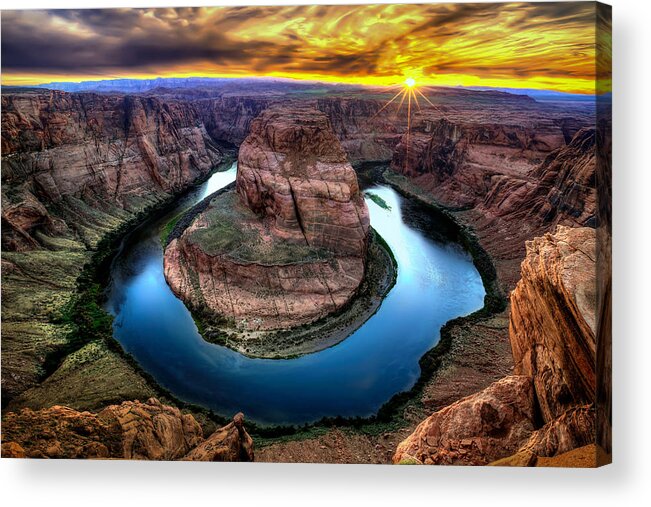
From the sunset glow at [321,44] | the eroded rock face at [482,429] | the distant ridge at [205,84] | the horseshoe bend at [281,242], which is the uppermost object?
the sunset glow at [321,44]

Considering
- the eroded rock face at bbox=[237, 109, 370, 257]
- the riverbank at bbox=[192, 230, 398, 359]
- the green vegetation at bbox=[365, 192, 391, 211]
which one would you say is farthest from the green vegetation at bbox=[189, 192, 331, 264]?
the green vegetation at bbox=[365, 192, 391, 211]

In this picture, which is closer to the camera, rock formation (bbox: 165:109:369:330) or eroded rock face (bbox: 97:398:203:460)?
eroded rock face (bbox: 97:398:203:460)

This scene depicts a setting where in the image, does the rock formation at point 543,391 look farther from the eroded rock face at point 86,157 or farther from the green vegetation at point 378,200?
the eroded rock face at point 86,157

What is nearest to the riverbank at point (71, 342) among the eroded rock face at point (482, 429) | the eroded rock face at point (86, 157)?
the eroded rock face at point (86, 157)

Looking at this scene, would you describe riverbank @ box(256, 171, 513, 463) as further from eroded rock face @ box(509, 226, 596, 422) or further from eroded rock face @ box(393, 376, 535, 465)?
eroded rock face @ box(509, 226, 596, 422)

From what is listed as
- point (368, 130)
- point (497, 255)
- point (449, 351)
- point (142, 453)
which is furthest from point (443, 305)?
point (142, 453)

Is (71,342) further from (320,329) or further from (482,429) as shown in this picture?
(482,429)
